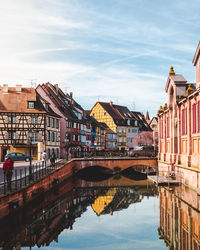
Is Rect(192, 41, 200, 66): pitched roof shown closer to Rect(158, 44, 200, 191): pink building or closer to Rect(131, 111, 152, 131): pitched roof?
Rect(158, 44, 200, 191): pink building

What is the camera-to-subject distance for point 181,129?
35250mm

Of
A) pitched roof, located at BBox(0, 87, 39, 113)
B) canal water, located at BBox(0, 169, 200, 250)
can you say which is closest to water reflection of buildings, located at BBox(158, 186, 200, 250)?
canal water, located at BBox(0, 169, 200, 250)

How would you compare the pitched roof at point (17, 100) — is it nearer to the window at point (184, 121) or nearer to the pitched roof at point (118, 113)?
the window at point (184, 121)

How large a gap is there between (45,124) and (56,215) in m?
29.2

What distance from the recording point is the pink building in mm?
29284

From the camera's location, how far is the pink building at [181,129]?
2928 cm

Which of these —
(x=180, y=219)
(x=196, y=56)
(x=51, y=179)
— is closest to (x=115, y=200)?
(x=51, y=179)

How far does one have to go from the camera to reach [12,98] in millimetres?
49719

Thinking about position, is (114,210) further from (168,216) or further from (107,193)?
(107,193)

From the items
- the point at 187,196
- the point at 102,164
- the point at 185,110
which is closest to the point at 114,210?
the point at 187,196

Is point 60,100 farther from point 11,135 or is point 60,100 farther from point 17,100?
point 11,135

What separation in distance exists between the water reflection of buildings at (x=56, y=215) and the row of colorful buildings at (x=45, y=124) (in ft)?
21.5

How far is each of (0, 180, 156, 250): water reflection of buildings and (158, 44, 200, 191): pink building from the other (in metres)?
4.27

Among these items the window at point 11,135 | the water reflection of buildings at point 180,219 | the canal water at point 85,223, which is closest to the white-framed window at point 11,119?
the window at point 11,135
